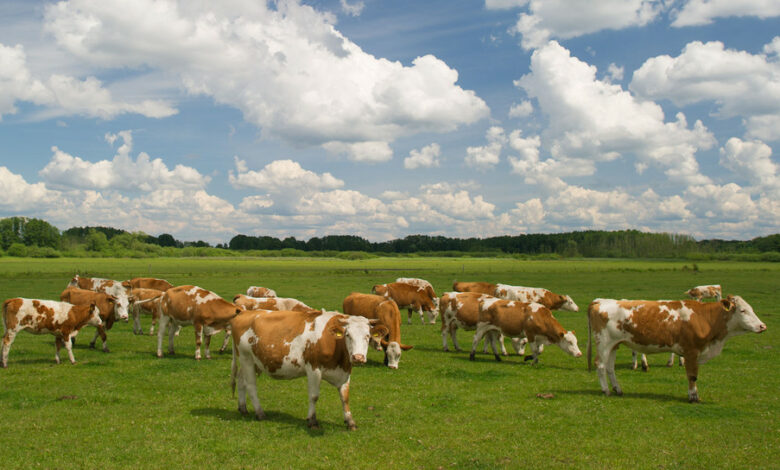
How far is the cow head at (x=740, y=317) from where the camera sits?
37.3 ft

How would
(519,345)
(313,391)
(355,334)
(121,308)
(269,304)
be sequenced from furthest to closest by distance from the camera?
(121,308) < (269,304) < (519,345) < (313,391) < (355,334)

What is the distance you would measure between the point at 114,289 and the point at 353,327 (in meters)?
21.7

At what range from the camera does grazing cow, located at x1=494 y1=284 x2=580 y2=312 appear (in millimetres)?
25359

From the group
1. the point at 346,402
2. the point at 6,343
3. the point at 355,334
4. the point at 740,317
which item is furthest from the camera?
the point at 6,343

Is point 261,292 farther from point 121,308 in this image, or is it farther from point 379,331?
point 379,331

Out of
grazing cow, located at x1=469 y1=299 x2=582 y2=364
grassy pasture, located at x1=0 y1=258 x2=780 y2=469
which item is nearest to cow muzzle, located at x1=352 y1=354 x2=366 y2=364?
grassy pasture, located at x1=0 y1=258 x2=780 y2=469

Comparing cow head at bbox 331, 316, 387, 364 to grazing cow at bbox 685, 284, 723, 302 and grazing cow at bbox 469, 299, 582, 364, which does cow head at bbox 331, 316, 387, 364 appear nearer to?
grazing cow at bbox 469, 299, 582, 364

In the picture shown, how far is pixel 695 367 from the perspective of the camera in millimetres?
11531

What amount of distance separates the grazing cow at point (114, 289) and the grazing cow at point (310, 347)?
38.0 ft

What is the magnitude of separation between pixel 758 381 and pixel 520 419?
25.8 ft

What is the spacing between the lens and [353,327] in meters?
8.82

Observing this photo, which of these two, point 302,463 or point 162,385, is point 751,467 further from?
point 162,385

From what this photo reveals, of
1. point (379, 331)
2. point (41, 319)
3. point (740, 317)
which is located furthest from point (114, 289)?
point (740, 317)

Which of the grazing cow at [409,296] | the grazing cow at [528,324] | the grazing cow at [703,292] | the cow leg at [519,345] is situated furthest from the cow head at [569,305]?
the grazing cow at [703,292]
